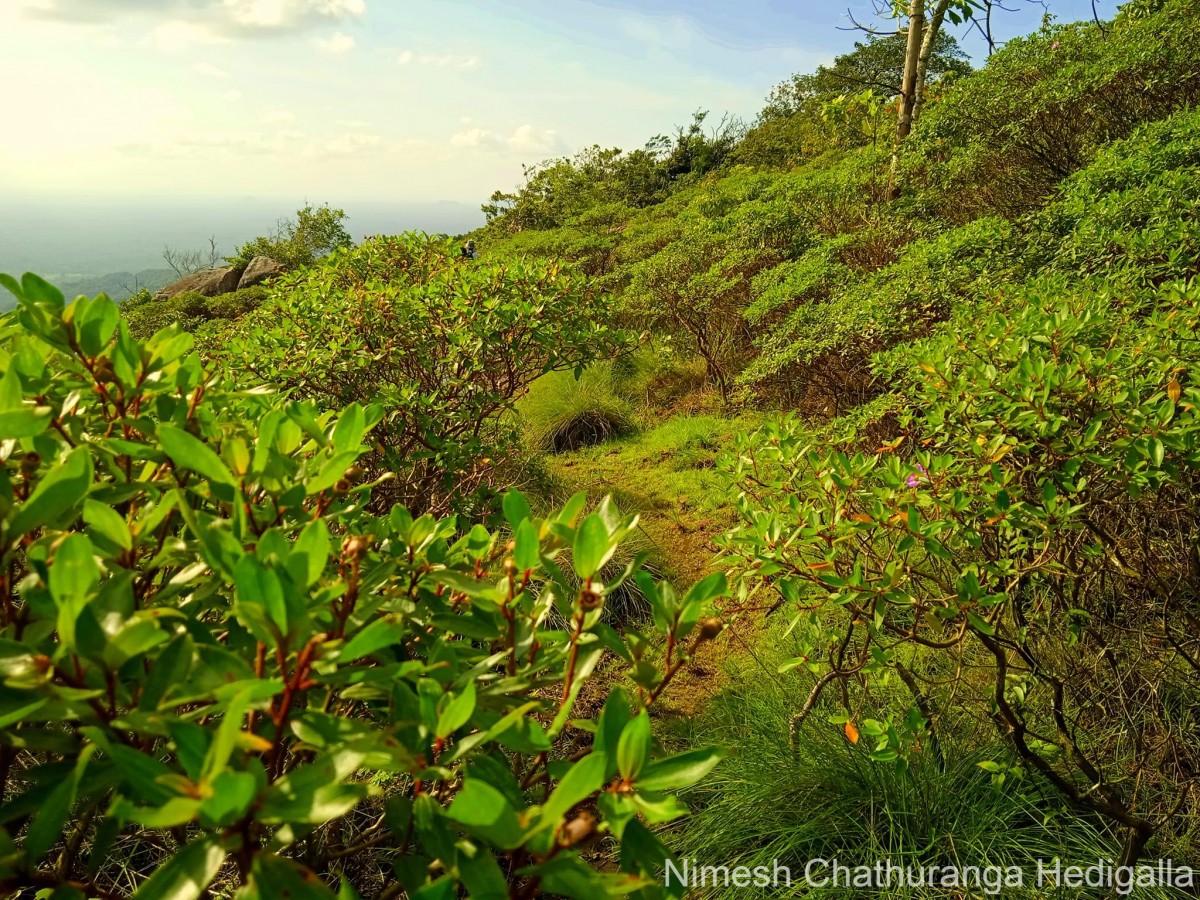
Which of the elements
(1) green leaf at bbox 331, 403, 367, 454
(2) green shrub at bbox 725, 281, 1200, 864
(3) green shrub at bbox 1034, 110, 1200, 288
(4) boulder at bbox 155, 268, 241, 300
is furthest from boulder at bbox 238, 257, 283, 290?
(1) green leaf at bbox 331, 403, 367, 454

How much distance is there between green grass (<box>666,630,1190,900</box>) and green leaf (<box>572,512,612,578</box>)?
136 cm

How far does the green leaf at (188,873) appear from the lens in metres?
0.54

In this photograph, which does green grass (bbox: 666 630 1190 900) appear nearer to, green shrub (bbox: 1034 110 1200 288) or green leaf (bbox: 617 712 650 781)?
green leaf (bbox: 617 712 650 781)

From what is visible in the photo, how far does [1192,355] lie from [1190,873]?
1.47 metres

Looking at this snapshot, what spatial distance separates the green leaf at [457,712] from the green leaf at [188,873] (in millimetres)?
199

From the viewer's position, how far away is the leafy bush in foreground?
0.56 meters

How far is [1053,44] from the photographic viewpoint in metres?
6.34

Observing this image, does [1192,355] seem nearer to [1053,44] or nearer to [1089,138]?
[1089,138]

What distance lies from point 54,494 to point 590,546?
56 cm

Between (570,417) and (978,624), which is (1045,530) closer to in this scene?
(978,624)

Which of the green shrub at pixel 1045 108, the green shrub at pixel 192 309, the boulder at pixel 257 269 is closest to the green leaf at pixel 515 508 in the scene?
the green shrub at pixel 1045 108

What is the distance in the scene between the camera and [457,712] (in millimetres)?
642

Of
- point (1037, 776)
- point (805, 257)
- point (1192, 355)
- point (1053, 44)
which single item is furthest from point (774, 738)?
point (1053, 44)

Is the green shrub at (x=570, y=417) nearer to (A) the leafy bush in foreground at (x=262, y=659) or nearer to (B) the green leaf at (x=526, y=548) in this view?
(A) the leafy bush in foreground at (x=262, y=659)
